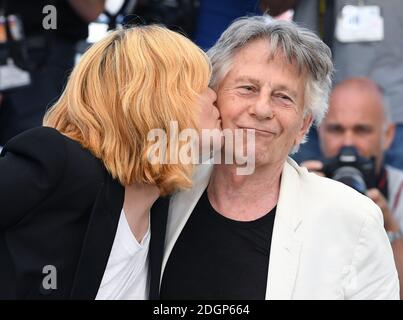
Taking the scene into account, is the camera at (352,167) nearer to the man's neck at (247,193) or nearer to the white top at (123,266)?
the man's neck at (247,193)

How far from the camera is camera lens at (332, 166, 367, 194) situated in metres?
3.33

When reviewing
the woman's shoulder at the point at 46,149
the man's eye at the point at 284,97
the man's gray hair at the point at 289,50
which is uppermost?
the man's gray hair at the point at 289,50

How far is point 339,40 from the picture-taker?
3.59 meters

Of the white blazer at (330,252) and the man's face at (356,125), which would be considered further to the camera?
the man's face at (356,125)

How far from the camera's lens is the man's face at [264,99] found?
2398 mm

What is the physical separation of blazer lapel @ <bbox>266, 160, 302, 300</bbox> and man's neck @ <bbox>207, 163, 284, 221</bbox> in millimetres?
72

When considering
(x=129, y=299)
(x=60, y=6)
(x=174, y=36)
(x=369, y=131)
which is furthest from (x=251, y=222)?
(x=60, y=6)

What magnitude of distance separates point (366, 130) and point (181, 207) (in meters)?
1.45

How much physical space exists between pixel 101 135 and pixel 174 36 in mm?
358

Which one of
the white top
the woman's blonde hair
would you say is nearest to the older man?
the white top

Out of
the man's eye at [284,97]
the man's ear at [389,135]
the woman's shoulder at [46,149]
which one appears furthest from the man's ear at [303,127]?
the man's ear at [389,135]

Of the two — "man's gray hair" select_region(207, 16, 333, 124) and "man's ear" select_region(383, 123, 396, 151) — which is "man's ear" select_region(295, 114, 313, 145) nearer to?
"man's gray hair" select_region(207, 16, 333, 124)

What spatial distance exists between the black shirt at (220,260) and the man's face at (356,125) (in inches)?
49.6
